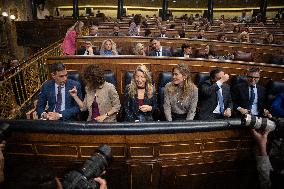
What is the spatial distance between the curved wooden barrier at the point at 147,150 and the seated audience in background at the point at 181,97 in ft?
3.99

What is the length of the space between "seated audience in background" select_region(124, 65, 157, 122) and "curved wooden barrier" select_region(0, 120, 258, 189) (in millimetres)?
1262

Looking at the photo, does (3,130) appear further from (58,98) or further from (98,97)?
(58,98)

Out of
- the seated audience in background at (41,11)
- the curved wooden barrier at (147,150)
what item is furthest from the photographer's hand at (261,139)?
the seated audience in background at (41,11)

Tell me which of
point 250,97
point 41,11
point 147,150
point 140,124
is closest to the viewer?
point 140,124

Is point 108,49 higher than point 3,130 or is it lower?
higher

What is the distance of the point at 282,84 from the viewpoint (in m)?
4.38

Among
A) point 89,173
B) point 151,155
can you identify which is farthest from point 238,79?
point 89,173

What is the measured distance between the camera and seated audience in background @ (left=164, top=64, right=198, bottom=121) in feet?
11.5

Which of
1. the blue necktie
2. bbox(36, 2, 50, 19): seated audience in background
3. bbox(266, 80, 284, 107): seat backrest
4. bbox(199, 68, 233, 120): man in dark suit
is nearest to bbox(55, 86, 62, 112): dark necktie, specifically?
bbox(199, 68, 233, 120): man in dark suit

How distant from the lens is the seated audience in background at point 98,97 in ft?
10.9

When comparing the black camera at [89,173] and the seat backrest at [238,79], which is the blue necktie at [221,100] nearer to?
the seat backrest at [238,79]

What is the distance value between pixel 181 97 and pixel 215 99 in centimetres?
66

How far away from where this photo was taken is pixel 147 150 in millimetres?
2178

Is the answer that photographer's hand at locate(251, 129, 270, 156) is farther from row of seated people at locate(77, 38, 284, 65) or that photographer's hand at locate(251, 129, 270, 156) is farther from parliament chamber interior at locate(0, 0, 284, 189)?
row of seated people at locate(77, 38, 284, 65)
